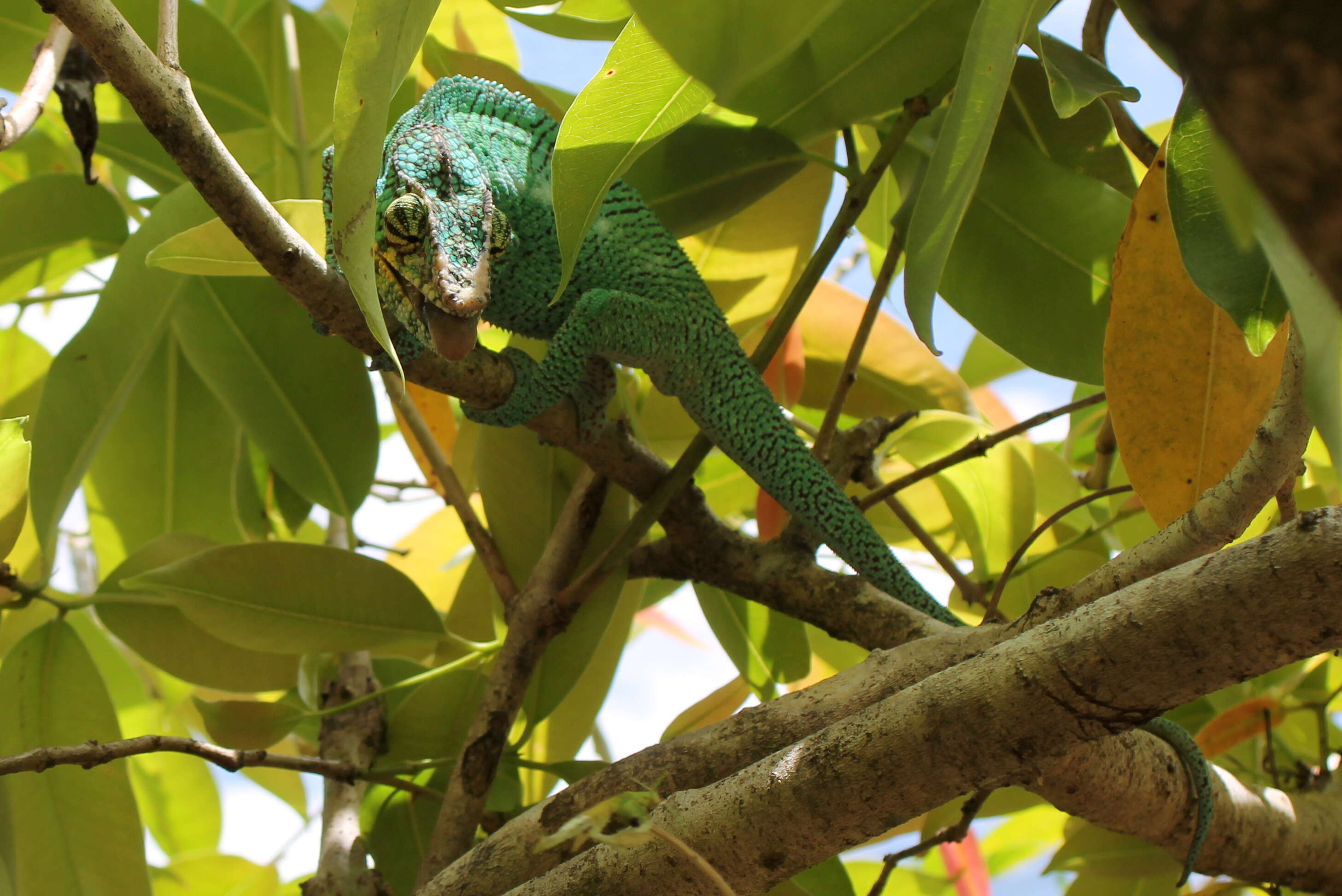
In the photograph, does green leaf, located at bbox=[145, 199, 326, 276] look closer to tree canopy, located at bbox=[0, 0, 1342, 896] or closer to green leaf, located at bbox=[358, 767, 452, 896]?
tree canopy, located at bbox=[0, 0, 1342, 896]

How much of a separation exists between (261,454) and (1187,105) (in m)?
1.26

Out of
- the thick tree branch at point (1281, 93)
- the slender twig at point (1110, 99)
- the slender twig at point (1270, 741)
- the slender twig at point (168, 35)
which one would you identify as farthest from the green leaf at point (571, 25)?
the slender twig at point (1270, 741)

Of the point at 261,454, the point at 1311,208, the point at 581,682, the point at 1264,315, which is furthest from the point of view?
the point at 261,454

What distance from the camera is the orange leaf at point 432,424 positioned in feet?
4.48

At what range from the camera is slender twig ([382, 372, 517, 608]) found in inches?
44.0

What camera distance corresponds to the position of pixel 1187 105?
2.28ft

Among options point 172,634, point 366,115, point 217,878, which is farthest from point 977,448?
point 217,878

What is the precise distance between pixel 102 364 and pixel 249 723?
417mm

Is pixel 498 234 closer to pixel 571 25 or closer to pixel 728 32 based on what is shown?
pixel 571 25

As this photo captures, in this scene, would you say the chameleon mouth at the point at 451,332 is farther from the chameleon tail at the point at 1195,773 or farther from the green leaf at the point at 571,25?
the chameleon tail at the point at 1195,773

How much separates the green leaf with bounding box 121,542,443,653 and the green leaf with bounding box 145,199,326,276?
0.28 meters

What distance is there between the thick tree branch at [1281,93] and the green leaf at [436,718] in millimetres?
1073

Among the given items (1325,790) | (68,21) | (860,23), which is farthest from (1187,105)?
(1325,790)

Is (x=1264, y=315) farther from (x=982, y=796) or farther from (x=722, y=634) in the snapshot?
(x=722, y=634)
